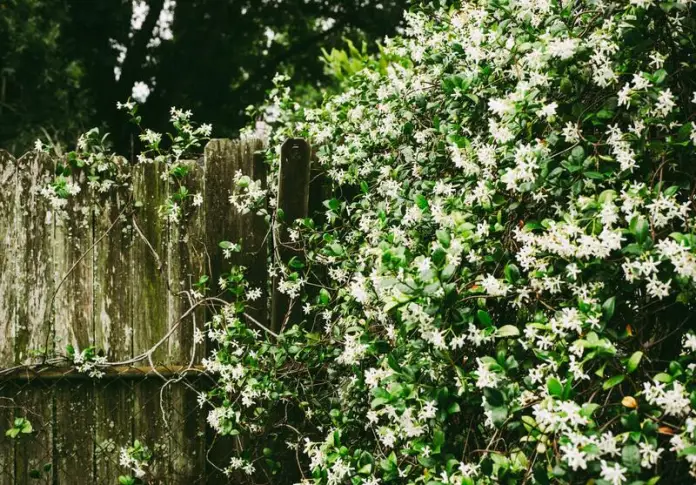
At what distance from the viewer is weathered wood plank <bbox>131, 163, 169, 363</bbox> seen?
2.84m

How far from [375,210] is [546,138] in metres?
0.93

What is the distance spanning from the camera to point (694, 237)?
1517 millimetres

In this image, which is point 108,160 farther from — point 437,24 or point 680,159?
point 680,159

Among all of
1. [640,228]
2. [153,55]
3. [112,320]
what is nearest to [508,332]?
[640,228]

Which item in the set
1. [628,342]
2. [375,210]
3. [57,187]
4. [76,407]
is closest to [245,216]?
[375,210]

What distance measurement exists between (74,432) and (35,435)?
0.15 m

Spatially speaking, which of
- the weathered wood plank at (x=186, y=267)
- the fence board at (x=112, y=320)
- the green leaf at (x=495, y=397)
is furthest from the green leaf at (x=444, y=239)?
the fence board at (x=112, y=320)

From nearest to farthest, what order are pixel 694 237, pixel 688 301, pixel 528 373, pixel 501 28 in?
pixel 694 237 < pixel 688 301 < pixel 528 373 < pixel 501 28

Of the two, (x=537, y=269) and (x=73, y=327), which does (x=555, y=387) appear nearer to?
(x=537, y=269)

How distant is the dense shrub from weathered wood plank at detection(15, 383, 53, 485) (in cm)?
84

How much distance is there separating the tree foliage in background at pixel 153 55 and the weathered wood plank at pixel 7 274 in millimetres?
4619

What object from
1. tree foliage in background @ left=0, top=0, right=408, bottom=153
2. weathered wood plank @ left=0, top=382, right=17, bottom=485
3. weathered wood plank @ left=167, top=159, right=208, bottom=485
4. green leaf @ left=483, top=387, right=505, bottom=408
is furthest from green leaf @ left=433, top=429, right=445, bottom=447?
tree foliage in background @ left=0, top=0, right=408, bottom=153

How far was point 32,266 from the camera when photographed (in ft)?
9.26

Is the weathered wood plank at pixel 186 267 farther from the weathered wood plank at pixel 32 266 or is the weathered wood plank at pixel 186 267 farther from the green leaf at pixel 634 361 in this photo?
the green leaf at pixel 634 361
